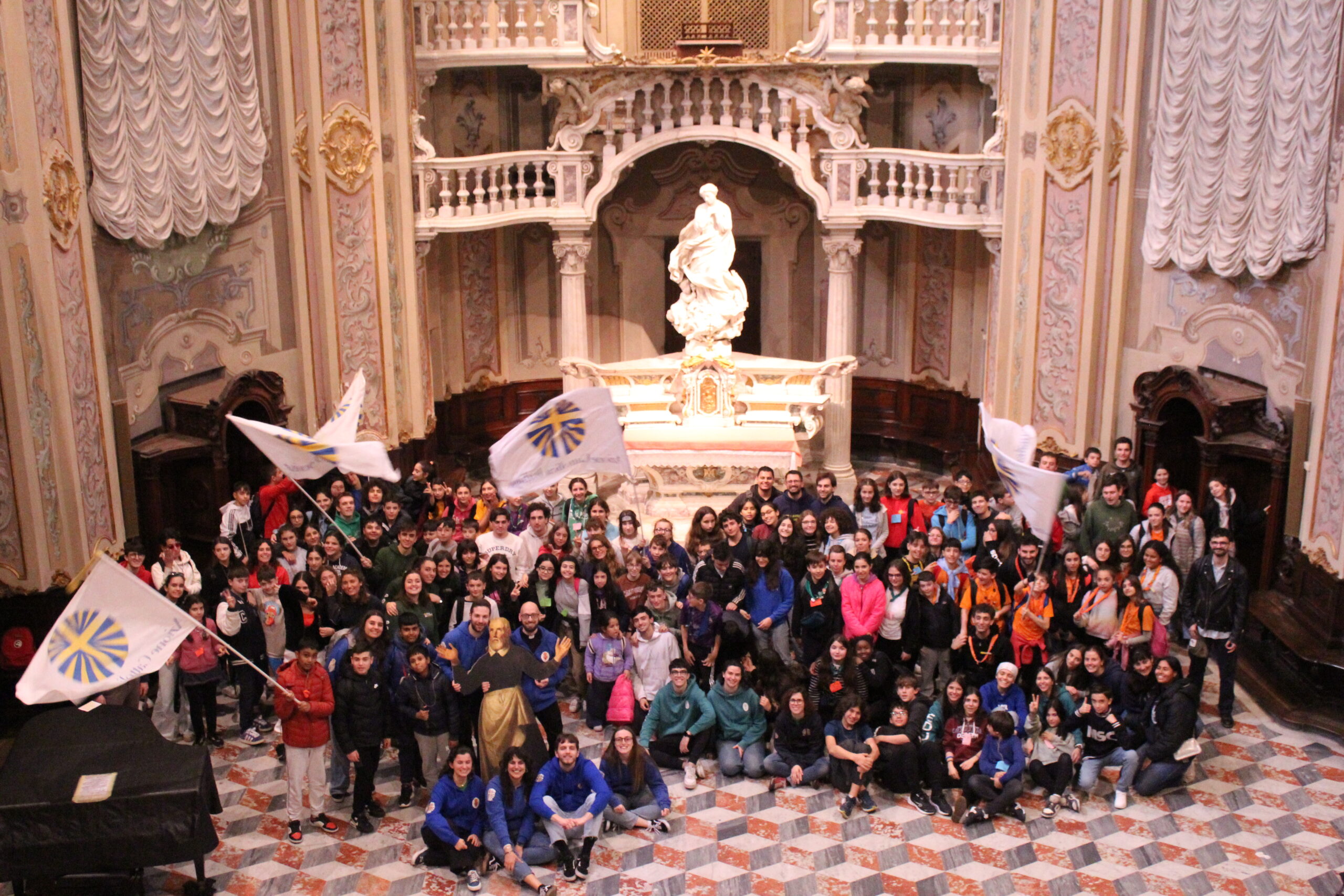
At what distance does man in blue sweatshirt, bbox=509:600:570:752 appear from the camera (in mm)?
11008

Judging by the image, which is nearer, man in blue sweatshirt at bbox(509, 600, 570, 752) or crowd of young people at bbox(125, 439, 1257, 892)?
crowd of young people at bbox(125, 439, 1257, 892)

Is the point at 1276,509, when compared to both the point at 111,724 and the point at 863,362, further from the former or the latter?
the point at 111,724

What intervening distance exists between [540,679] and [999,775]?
320 centimetres

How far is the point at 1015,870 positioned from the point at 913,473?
9296 millimetres

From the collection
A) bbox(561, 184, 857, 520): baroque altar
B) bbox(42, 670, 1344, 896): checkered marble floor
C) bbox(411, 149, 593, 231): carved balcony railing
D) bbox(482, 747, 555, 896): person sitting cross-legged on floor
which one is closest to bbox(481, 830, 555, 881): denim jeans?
bbox(482, 747, 555, 896): person sitting cross-legged on floor

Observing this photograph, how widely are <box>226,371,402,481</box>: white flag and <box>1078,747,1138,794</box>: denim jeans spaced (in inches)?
224

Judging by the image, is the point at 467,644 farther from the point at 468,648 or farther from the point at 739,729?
the point at 739,729

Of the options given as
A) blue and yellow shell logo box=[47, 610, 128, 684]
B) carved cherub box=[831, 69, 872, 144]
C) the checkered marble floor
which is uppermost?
carved cherub box=[831, 69, 872, 144]

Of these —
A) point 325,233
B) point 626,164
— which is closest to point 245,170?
point 325,233

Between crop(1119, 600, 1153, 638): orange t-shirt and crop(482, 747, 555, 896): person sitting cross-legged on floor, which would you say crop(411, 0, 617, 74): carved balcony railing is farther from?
crop(482, 747, 555, 896): person sitting cross-legged on floor

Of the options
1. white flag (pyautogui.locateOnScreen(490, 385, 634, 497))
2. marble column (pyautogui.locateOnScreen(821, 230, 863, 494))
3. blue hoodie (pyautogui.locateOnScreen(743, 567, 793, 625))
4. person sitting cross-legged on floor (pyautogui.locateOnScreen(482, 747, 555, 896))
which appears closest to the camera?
person sitting cross-legged on floor (pyautogui.locateOnScreen(482, 747, 555, 896))

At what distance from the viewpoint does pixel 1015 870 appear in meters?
10.1

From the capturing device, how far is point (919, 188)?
56.3 ft

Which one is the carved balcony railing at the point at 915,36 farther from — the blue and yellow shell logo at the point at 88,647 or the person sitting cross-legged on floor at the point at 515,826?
the blue and yellow shell logo at the point at 88,647
